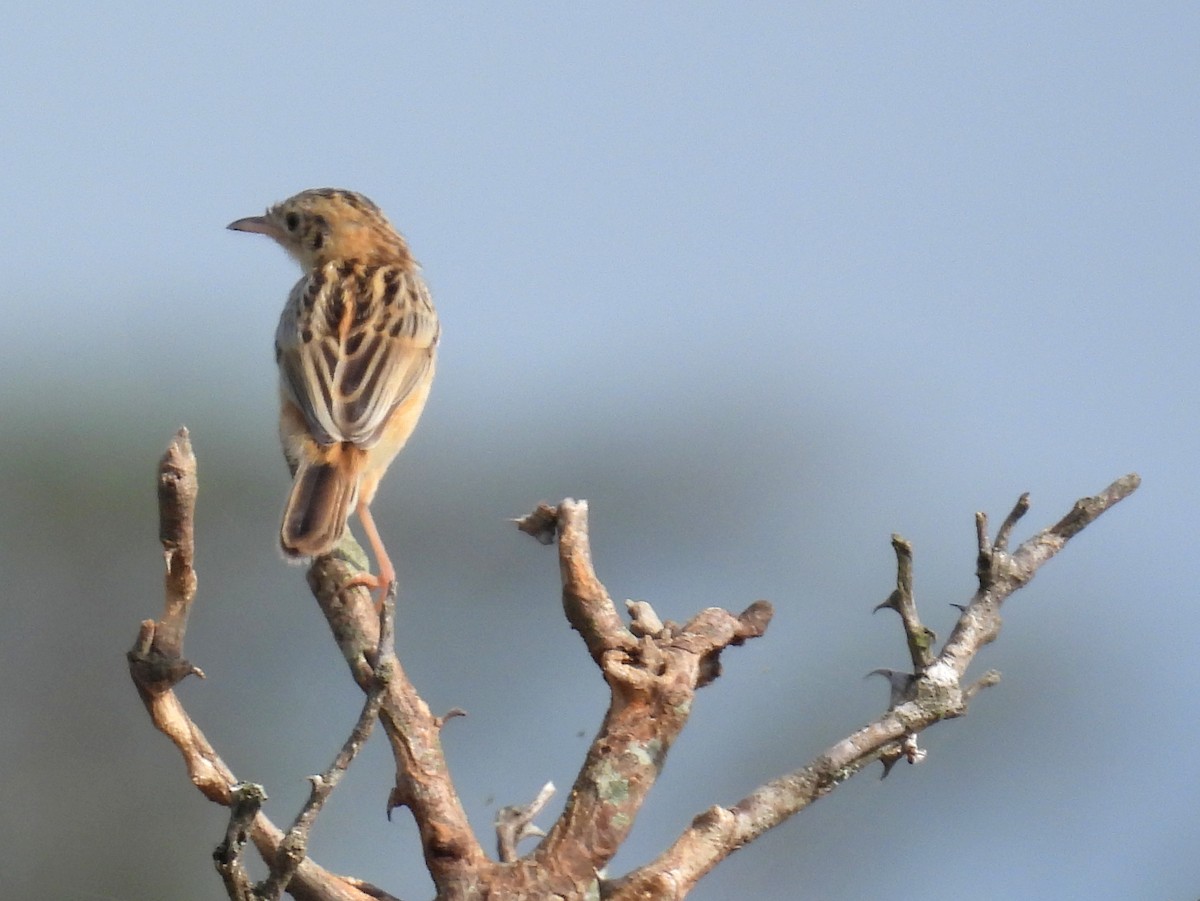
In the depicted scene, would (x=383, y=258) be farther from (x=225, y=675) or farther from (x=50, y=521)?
(x=50, y=521)

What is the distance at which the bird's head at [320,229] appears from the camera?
785 cm

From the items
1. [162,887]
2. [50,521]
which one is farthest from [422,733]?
[50,521]

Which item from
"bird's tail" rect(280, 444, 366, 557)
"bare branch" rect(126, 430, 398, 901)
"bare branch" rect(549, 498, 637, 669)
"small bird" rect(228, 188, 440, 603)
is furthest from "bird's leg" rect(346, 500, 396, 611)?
"bare branch" rect(126, 430, 398, 901)

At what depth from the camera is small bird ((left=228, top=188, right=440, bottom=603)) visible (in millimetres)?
5305

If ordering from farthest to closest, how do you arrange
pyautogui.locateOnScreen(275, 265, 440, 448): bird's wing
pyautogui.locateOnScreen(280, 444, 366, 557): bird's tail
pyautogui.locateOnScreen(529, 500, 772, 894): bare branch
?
Answer: pyautogui.locateOnScreen(275, 265, 440, 448): bird's wing < pyautogui.locateOnScreen(280, 444, 366, 557): bird's tail < pyautogui.locateOnScreen(529, 500, 772, 894): bare branch

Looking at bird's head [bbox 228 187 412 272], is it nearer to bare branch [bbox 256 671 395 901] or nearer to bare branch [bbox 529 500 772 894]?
bare branch [bbox 529 500 772 894]

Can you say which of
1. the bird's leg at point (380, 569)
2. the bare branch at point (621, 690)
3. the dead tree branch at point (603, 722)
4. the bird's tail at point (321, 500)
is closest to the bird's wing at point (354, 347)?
the bird's tail at point (321, 500)

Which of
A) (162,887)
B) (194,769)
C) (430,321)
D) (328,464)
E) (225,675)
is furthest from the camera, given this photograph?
(225,675)

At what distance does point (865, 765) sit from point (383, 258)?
4450 millimetres

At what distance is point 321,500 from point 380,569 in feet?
1.05

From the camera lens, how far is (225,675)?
12430mm

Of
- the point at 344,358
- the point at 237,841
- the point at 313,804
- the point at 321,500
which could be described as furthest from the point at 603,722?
the point at 344,358

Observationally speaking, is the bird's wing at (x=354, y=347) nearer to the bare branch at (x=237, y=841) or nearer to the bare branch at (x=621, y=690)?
the bare branch at (x=621, y=690)

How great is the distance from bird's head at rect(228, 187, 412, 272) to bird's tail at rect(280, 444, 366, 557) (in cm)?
232
